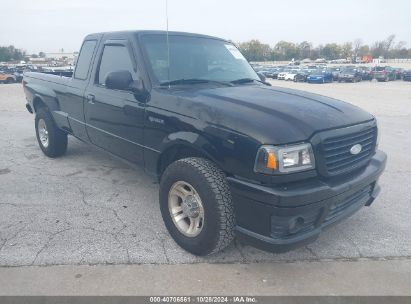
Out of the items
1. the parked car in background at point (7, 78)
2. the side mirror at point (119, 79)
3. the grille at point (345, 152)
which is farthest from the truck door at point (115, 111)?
the parked car in background at point (7, 78)

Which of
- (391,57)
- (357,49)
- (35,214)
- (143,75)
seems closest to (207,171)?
(143,75)

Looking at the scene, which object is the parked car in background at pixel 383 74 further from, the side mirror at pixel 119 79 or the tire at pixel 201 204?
the tire at pixel 201 204

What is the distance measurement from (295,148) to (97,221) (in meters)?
2.32

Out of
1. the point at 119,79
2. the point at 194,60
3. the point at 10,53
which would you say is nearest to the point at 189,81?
the point at 194,60

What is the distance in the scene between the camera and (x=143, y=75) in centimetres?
357

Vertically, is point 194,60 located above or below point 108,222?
above

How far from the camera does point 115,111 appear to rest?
394 centimetres

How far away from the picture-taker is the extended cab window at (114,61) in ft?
12.7

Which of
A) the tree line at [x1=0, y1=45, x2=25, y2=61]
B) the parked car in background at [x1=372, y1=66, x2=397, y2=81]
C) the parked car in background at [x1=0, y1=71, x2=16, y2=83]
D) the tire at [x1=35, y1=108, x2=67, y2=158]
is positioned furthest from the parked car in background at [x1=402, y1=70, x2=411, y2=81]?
the tree line at [x1=0, y1=45, x2=25, y2=61]

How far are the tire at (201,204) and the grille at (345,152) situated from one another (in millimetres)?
829

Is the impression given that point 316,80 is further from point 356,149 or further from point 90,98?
point 356,149

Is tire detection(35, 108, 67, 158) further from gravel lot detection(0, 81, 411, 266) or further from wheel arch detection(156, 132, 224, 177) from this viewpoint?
wheel arch detection(156, 132, 224, 177)

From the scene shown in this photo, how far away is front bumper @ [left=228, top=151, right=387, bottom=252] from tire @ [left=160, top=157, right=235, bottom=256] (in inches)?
3.9

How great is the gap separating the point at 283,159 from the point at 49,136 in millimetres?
4482
